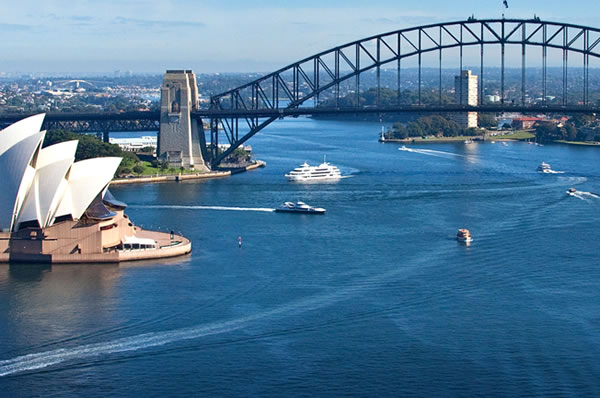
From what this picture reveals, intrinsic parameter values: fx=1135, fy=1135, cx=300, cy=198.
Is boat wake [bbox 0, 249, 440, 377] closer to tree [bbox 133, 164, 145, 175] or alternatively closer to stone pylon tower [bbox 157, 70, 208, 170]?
tree [bbox 133, 164, 145, 175]

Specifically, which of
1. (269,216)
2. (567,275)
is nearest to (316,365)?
(567,275)

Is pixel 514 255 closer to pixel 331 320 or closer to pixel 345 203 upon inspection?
pixel 331 320

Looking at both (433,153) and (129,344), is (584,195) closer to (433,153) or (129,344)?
(129,344)

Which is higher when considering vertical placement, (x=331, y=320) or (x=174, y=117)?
(x=174, y=117)

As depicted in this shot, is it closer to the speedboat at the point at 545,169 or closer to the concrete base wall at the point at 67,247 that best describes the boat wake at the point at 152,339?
the concrete base wall at the point at 67,247

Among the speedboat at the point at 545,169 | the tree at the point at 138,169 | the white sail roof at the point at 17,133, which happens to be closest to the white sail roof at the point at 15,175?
Answer: the white sail roof at the point at 17,133
